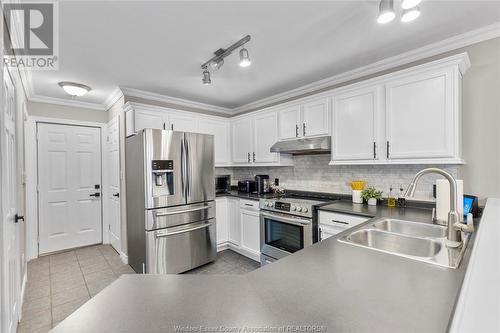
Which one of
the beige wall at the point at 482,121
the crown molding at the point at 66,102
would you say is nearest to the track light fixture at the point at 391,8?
the beige wall at the point at 482,121

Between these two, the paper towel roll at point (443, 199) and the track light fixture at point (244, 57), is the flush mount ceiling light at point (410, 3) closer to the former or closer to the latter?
the track light fixture at point (244, 57)

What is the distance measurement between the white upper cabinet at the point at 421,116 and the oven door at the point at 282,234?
3.78ft

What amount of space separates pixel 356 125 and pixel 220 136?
233cm

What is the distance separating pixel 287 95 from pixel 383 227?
241 centimetres

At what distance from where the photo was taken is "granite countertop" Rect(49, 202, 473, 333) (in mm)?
615

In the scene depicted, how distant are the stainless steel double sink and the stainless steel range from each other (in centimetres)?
81

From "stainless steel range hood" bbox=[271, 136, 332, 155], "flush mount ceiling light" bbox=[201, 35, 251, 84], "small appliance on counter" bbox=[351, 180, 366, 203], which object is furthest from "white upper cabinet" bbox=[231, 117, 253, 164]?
"small appliance on counter" bbox=[351, 180, 366, 203]

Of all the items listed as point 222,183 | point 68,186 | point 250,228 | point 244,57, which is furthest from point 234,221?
point 68,186

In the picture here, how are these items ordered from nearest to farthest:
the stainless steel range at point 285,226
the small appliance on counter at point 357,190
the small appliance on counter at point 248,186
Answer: the stainless steel range at point 285,226, the small appliance on counter at point 357,190, the small appliance on counter at point 248,186

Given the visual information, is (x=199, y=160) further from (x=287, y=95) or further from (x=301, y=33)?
(x=301, y=33)

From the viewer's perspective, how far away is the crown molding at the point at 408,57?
2.00 meters

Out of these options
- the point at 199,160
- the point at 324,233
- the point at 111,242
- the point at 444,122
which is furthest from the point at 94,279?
the point at 444,122

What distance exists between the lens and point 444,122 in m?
1.99

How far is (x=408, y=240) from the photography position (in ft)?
4.88
